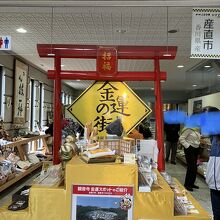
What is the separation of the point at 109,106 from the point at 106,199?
→ 1.19 meters

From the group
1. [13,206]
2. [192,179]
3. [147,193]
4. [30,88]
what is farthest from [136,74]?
[30,88]

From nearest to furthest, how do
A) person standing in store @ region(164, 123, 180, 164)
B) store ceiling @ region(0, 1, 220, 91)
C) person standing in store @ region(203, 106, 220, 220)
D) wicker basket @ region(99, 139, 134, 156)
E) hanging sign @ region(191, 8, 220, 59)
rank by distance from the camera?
1. wicker basket @ region(99, 139, 134, 156)
2. person standing in store @ region(203, 106, 220, 220)
3. hanging sign @ region(191, 8, 220, 59)
4. store ceiling @ region(0, 1, 220, 91)
5. person standing in store @ region(164, 123, 180, 164)

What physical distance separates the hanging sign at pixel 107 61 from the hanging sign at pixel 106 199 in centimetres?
131

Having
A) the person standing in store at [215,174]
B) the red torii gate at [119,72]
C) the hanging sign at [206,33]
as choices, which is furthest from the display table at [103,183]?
the hanging sign at [206,33]

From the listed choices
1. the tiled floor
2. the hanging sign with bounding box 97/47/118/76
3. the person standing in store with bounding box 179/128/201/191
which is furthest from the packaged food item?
the person standing in store with bounding box 179/128/201/191

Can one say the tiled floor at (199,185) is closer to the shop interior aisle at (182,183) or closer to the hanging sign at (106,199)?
the shop interior aisle at (182,183)

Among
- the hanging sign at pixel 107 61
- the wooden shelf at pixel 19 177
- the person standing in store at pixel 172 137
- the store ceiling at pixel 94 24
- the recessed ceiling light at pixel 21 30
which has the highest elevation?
the recessed ceiling light at pixel 21 30

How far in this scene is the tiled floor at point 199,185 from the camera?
5.09 m

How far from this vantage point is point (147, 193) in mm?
2117

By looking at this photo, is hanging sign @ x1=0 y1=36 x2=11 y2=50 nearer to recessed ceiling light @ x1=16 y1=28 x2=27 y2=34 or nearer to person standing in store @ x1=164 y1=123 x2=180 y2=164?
recessed ceiling light @ x1=16 y1=28 x2=27 y2=34

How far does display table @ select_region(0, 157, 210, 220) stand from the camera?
6.89 feet

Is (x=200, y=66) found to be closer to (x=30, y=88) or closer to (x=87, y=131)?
(x=30, y=88)

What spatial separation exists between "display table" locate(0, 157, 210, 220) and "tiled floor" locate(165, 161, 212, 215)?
2.77 metres

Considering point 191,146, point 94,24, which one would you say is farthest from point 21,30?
point 191,146
